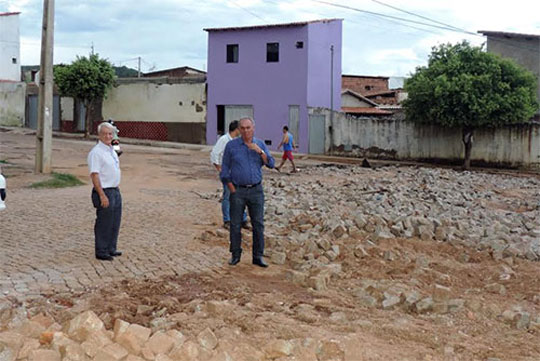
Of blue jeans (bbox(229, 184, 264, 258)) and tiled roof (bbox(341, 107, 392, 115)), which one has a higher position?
tiled roof (bbox(341, 107, 392, 115))

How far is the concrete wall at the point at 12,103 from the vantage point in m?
41.4

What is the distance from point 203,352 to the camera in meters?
4.47

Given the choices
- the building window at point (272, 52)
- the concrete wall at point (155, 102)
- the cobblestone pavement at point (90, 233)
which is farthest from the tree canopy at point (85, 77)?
the cobblestone pavement at point (90, 233)

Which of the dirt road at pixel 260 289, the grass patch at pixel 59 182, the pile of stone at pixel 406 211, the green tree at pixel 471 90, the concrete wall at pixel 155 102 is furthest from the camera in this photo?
the concrete wall at pixel 155 102

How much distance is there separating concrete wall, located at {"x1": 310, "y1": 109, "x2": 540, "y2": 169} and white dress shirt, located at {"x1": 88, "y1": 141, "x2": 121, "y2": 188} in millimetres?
21278

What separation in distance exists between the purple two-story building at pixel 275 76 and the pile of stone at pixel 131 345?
26.3 meters

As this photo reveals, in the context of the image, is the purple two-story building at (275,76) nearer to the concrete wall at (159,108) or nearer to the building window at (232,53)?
the building window at (232,53)

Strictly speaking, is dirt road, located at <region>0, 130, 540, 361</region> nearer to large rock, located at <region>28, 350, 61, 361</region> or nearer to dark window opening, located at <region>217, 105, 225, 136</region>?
large rock, located at <region>28, 350, 61, 361</region>

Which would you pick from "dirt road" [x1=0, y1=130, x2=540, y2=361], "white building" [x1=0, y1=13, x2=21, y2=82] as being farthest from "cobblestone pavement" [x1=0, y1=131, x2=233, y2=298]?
"white building" [x1=0, y1=13, x2=21, y2=82]

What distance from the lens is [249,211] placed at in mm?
7555

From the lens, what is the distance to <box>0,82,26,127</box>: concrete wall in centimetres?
4144

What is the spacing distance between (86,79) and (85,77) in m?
0.12

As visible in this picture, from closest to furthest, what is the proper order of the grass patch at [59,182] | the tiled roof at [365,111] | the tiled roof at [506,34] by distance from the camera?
the grass patch at [59,182], the tiled roof at [506,34], the tiled roof at [365,111]

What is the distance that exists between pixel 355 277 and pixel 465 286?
125 cm
